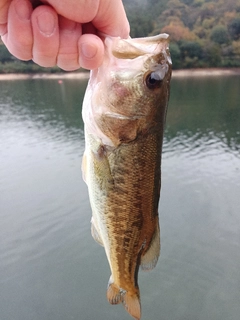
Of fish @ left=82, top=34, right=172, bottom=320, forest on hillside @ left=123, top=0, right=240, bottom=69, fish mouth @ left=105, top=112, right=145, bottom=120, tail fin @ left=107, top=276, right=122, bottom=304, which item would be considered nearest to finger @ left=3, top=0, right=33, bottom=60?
fish @ left=82, top=34, right=172, bottom=320

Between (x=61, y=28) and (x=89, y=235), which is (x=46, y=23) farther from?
(x=89, y=235)

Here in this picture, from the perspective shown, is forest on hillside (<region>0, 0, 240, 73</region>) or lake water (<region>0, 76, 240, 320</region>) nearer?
lake water (<region>0, 76, 240, 320</region>)

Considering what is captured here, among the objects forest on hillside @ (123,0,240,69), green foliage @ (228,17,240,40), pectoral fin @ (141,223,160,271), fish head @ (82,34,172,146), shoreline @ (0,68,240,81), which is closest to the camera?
fish head @ (82,34,172,146)

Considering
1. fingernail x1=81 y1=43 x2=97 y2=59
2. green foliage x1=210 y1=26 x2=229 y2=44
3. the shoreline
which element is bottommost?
the shoreline

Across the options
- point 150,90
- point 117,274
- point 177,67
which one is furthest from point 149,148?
point 177,67

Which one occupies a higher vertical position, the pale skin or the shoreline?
the pale skin

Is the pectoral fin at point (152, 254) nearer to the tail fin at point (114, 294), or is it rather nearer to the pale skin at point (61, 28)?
the tail fin at point (114, 294)

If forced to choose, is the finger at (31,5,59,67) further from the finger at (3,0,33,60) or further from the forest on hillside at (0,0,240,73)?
the forest on hillside at (0,0,240,73)
